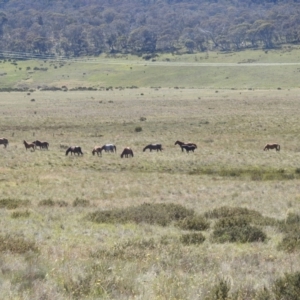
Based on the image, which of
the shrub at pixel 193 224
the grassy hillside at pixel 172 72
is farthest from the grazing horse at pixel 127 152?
the grassy hillside at pixel 172 72

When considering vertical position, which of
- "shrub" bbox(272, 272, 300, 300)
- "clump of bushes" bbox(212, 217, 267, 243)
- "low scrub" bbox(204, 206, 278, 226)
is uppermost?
"shrub" bbox(272, 272, 300, 300)

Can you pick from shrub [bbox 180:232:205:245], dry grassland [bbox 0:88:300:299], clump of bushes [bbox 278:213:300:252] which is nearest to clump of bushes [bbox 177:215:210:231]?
dry grassland [bbox 0:88:300:299]

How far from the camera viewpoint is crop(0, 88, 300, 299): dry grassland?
802cm

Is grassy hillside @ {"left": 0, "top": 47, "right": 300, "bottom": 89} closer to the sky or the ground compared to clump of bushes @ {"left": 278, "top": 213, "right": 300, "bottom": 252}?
closer to the ground

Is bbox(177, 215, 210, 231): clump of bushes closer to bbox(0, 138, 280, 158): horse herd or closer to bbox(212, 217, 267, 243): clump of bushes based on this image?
bbox(212, 217, 267, 243): clump of bushes

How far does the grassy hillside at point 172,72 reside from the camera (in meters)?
126

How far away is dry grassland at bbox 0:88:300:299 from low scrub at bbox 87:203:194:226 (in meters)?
0.44

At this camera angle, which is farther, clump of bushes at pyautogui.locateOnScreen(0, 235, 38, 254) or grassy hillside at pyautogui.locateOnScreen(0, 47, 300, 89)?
grassy hillside at pyautogui.locateOnScreen(0, 47, 300, 89)

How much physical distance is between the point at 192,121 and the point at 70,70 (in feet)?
347

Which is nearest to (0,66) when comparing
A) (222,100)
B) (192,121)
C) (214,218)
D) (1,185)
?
(222,100)

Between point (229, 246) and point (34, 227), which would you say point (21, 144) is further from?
point (229, 246)

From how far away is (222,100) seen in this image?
272 ft

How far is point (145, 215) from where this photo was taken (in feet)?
49.5

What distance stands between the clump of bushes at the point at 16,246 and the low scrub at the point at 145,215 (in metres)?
4.07
